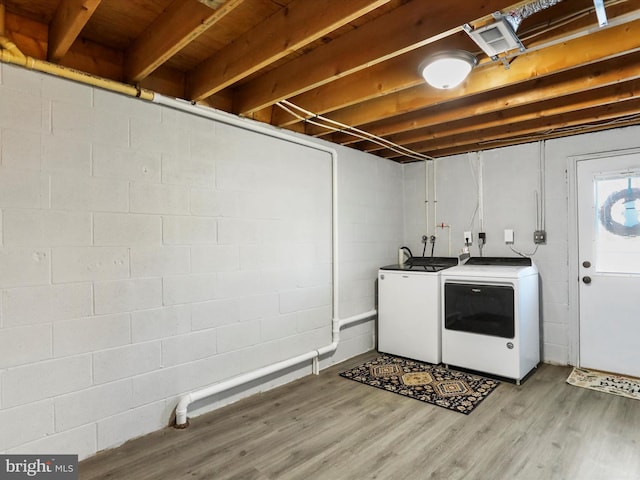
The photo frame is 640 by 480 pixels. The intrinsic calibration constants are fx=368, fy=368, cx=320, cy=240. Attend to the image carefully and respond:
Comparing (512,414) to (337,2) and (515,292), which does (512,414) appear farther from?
(337,2)

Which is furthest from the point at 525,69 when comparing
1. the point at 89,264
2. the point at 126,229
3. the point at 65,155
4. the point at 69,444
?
the point at 69,444

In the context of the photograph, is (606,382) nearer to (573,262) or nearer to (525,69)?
(573,262)

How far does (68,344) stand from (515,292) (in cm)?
331

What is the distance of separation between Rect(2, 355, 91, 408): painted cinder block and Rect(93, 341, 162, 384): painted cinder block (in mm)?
58

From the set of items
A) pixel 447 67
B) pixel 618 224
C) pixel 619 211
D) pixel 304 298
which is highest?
pixel 447 67

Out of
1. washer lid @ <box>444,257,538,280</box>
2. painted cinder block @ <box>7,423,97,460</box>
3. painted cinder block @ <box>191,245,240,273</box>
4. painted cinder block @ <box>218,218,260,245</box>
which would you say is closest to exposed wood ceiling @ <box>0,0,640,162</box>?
painted cinder block @ <box>218,218,260,245</box>

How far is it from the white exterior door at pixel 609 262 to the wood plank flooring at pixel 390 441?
2.15 ft

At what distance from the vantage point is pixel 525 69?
229 cm

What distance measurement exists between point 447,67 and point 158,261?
2145 millimetres

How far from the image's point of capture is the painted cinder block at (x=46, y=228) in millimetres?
1887

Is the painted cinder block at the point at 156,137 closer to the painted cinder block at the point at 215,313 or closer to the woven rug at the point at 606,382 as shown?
the painted cinder block at the point at 215,313

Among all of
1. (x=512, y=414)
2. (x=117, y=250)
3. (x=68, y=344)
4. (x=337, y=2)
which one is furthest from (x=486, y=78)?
(x=68, y=344)

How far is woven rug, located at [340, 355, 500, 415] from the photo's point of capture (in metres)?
2.89

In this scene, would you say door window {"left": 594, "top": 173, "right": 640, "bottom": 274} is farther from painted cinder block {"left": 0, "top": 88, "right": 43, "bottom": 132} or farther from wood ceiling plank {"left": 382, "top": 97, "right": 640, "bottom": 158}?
painted cinder block {"left": 0, "top": 88, "right": 43, "bottom": 132}
